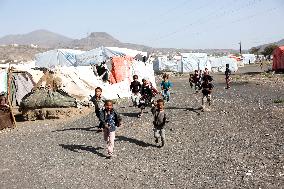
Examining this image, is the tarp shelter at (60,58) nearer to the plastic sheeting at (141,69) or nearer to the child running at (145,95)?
the plastic sheeting at (141,69)

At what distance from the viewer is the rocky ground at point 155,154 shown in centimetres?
927

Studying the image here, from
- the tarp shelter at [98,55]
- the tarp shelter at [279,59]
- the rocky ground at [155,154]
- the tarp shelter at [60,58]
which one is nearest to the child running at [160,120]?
the rocky ground at [155,154]

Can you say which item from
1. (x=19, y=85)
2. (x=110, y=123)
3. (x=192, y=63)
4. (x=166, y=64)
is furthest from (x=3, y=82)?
(x=166, y=64)

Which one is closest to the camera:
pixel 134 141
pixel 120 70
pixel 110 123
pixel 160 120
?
pixel 110 123

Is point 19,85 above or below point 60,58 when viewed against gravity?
below

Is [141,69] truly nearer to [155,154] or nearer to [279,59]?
[155,154]

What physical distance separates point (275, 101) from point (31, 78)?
14.0 meters

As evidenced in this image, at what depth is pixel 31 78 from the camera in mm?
24797

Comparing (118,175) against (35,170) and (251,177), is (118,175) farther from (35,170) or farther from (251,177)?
(251,177)

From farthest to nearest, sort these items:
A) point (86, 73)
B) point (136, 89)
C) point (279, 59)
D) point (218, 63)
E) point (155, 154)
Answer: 1. point (218, 63)
2. point (279, 59)
3. point (86, 73)
4. point (136, 89)
5. point (155, 154)

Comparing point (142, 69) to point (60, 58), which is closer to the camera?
point (142, 69)

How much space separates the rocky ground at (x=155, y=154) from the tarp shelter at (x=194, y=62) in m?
49.2

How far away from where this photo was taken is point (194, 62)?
66750mm

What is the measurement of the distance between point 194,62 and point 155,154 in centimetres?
5628
